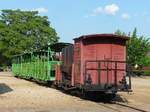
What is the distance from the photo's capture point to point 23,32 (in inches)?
3797

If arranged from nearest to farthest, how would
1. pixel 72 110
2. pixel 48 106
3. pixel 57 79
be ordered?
pixel 72 110, pixel 48 106, pixel 57 79

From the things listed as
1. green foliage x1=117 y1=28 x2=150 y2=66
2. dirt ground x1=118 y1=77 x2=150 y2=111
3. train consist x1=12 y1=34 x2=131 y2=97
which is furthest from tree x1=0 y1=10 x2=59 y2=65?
train consist x1=12 y1=34 x2=131 y2=97

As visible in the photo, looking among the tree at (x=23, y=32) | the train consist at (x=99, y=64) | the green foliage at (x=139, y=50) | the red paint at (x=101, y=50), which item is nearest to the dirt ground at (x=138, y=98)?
the train consist at (x=99, y=64)

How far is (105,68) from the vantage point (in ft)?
74.5

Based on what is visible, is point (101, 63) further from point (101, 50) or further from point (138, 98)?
point (138, 98)

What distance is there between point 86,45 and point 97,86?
218cm

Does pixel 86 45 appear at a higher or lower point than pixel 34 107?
higher

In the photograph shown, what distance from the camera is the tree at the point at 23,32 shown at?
93.1 meters

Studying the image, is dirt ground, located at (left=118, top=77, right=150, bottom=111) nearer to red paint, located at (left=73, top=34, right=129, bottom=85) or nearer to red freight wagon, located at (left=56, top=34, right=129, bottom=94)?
red freight wagon, located at (left=56, top=34, right=129, bottom=94)

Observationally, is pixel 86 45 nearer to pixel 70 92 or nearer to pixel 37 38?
pixel 70 92

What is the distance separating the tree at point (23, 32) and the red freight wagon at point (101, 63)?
68.6 m

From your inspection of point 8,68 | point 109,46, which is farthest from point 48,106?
point 8,68

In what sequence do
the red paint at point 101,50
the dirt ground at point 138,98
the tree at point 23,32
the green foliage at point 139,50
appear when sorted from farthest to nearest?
the tree at point 23,32
the green foliage at point 139,50
the red paint at point 101,50
the dirt ground at point 138,98

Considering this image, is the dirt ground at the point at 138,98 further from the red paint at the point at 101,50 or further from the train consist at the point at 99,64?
the red paint at the point at 101,50
